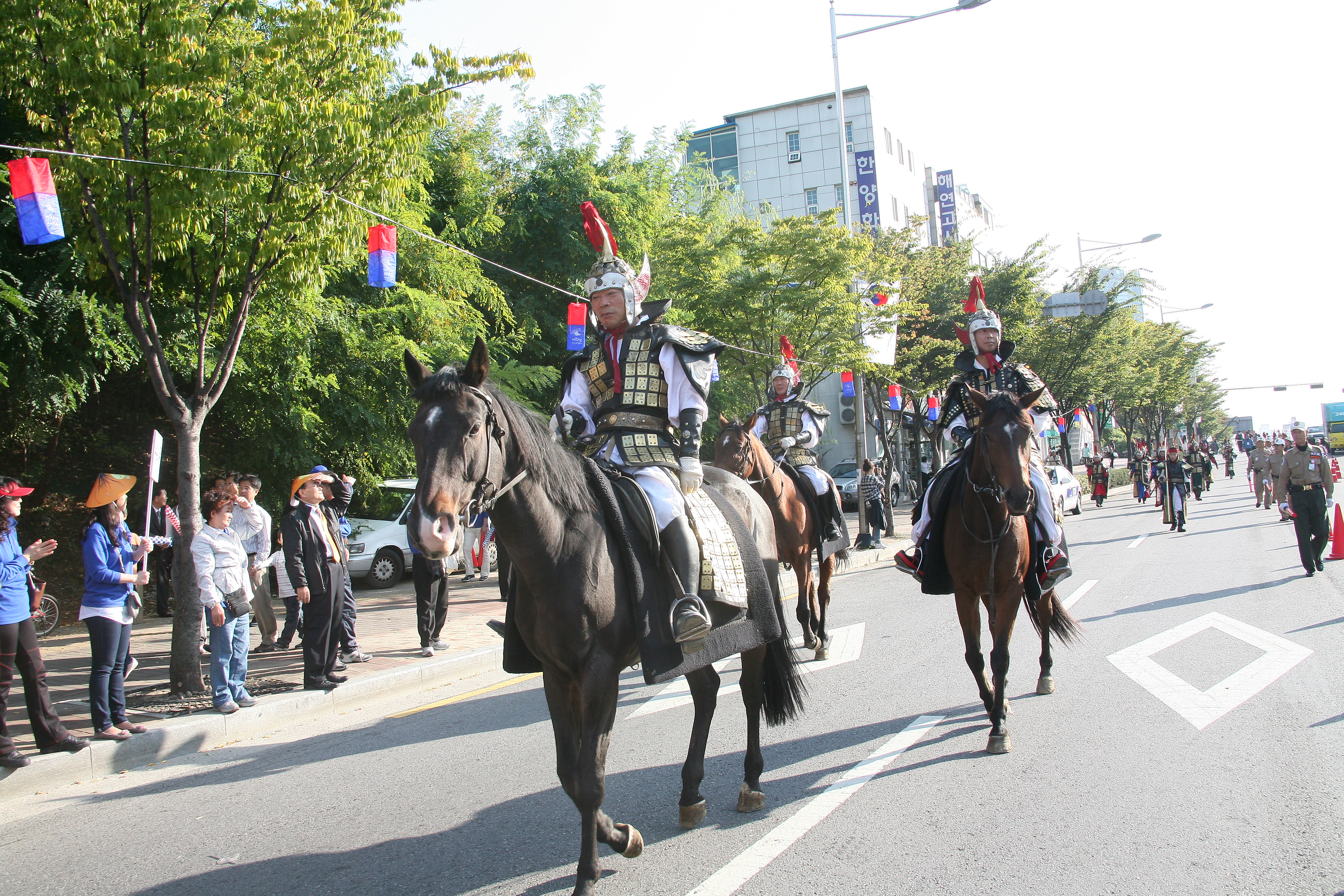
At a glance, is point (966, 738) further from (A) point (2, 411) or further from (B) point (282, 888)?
(A) point (2, 411)

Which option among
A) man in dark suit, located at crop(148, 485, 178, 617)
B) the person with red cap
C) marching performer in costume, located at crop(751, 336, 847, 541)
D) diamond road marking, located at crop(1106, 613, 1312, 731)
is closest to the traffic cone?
diamond road marking, located at crop(1106, 613, 1312, 731)

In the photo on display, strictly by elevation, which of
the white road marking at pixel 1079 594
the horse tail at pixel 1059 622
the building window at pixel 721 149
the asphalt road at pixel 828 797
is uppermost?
the building window at pixel 721 149

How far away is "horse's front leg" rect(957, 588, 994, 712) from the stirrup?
243 centimetres

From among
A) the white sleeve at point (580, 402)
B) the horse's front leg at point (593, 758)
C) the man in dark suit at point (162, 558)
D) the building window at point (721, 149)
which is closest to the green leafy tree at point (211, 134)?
the white sleeve at point (580, 402)

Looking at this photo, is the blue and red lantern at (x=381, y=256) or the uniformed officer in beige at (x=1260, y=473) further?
the uniformed officer in beige at (x=1260, y=473)

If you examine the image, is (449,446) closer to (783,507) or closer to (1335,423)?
(783,507)

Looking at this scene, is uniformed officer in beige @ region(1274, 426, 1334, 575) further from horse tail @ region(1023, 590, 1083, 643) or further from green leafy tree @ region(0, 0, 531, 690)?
green leafy tree @ region(0, 0, 531, 690)

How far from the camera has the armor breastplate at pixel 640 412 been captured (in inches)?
181

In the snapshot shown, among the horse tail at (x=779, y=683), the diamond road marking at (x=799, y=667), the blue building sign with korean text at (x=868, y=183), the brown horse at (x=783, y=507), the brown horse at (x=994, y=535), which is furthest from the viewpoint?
the blue building sign with korean text at (x=868, y=183)

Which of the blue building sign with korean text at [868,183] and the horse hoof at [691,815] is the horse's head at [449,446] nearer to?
the horse hoof at [691,815]

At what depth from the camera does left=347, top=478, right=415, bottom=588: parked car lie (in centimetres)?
1680

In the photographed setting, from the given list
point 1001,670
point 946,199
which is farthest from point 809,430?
point 946,199

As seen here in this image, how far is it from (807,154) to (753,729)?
48.4m

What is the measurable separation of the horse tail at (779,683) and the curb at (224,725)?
53 cm
